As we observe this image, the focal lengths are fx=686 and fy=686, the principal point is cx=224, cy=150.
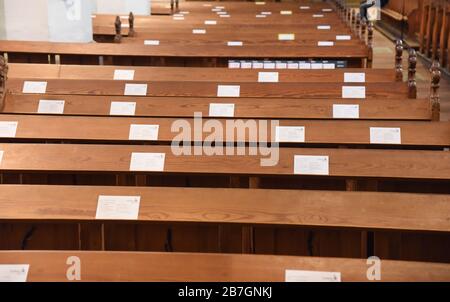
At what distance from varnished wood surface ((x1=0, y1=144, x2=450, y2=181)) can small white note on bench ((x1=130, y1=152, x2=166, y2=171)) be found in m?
0.02

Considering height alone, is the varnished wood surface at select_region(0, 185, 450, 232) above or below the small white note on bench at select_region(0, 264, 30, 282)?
above

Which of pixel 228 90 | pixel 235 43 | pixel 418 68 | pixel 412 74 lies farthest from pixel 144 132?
pixel 418 68

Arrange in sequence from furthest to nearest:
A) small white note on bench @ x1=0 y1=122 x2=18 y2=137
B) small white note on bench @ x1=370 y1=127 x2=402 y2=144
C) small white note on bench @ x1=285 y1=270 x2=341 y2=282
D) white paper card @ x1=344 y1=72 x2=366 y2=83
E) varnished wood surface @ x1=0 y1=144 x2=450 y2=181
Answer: white paper card @ x1=344 y1=72 x2=366 y2=83 → small white note on bench @ x1=0 y1=122 x2=18 y2=137 → small white note on bench @ x1=370 y1=127 x2=402 y2=144 → varnished wood surface @ x1=0 y1=144 x2=450 y2=181 → small white note on bench @ x1=285 y1=270 x2=341 y2=282

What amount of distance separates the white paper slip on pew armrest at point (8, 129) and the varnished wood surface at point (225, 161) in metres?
0.37

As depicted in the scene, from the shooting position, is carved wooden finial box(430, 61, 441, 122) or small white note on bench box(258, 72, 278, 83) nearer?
carved wooden finial box(430, 61, 441, 122)

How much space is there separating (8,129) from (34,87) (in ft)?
3.15

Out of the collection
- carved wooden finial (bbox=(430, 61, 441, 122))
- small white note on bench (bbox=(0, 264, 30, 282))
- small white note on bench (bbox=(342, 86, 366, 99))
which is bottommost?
small white note on bench (bbox=(342, 86, 366, 99))

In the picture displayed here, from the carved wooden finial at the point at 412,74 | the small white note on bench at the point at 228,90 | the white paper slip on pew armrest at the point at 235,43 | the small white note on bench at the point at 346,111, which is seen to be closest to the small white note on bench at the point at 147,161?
the small white note on bench at the point at 346,111

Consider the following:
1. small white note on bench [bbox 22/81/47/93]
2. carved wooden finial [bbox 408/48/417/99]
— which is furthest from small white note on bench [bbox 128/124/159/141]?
carved wooden finial [bbox 408/48/417/99]

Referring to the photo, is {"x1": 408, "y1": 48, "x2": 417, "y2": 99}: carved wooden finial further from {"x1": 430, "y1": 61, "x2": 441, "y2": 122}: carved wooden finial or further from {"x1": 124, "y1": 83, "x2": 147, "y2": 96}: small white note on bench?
{"x1": 124, "y1": 83, "x2": 147, "y2": 96}: small white note on bench

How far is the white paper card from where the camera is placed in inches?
191

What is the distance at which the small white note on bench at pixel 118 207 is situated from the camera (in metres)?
2.66

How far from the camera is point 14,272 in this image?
2287 mm
